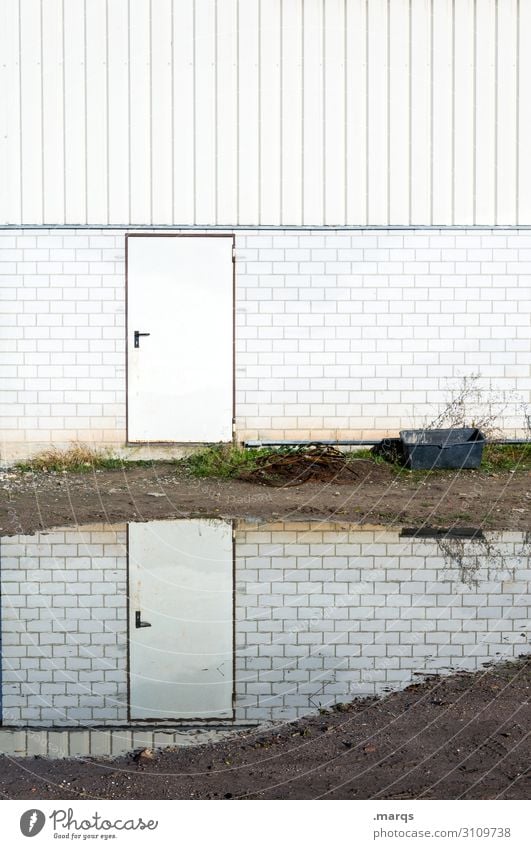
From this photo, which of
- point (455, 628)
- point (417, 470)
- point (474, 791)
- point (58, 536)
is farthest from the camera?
point (417, 470)

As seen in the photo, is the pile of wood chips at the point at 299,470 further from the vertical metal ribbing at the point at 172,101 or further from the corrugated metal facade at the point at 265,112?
the vertical metal ribbing at the point at 172,101

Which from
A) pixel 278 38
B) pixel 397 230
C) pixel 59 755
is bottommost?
pixel 59 755

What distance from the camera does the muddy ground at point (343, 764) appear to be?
4.39 meters

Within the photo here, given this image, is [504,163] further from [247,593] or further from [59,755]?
[59,755]

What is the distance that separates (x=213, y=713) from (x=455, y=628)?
6.52 ft

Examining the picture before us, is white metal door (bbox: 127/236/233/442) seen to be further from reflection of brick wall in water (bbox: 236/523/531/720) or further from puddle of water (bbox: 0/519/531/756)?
reflection of brick wall in water (bbox: 236/523/531/720)

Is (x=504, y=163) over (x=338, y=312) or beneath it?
over

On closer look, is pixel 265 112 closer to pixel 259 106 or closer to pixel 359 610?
pixel 259 106

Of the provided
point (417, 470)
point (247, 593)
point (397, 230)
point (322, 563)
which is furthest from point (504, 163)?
point (247, 593)

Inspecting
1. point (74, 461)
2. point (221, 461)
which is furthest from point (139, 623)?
point (74, 461)

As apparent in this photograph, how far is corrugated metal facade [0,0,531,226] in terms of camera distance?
13547 millimetres

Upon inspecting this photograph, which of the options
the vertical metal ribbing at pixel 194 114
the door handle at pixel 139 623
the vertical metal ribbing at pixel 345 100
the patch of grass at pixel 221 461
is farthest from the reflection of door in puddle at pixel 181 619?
the vertical metal ribbing at pixel 345 100

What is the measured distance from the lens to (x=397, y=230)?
44.7 ft

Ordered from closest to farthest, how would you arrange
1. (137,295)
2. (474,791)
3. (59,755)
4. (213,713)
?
(474,791) < (59,755) < (213,713) < (137,295)
